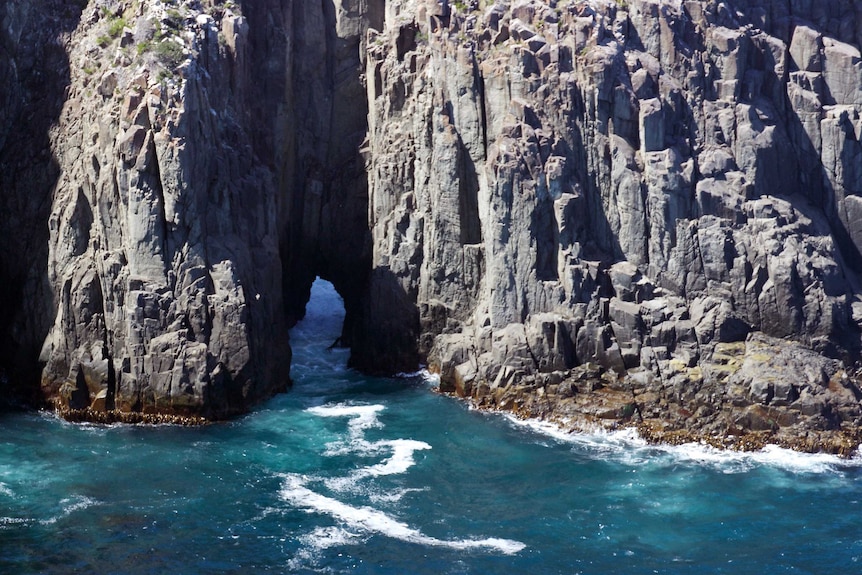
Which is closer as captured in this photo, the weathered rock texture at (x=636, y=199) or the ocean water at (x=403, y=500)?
the ocean water at (x=403, y=500)

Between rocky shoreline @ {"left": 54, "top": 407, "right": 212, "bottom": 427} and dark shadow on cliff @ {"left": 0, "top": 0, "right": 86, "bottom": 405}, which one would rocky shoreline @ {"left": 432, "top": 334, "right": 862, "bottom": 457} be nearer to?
Answer: rocky shoreline @ {"left": 54, "top": 407, "right": 212, "bottom": 427}

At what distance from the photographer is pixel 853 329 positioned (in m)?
67.1

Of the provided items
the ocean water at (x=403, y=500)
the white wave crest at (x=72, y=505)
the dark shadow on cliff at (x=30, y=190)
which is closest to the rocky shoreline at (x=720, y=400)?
the ocean water at (x=403, y=500)

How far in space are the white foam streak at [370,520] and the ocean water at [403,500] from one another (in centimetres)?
10

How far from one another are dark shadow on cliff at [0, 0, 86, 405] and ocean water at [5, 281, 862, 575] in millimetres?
5672

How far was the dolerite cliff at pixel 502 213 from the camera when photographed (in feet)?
217

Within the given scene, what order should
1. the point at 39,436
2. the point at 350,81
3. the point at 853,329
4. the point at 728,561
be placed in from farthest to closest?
the point at 350,81, the point at 853,329, the point at 39,436, the point at 728,561

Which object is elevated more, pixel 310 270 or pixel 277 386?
pixel 310 270

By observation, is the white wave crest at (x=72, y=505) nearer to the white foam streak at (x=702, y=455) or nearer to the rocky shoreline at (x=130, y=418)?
the rocky shoreline at (x=130, y=418)

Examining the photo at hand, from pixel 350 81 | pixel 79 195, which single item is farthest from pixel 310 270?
pixel 79 195

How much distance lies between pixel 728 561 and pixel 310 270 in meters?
44.3

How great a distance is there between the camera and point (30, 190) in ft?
236

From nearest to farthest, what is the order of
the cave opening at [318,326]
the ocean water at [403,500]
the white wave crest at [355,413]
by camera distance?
the ocean water at [403,500]
the white wave crest at [355,413]
the cave opening at [318,326]

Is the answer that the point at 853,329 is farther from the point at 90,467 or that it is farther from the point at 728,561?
the point at 90,467
